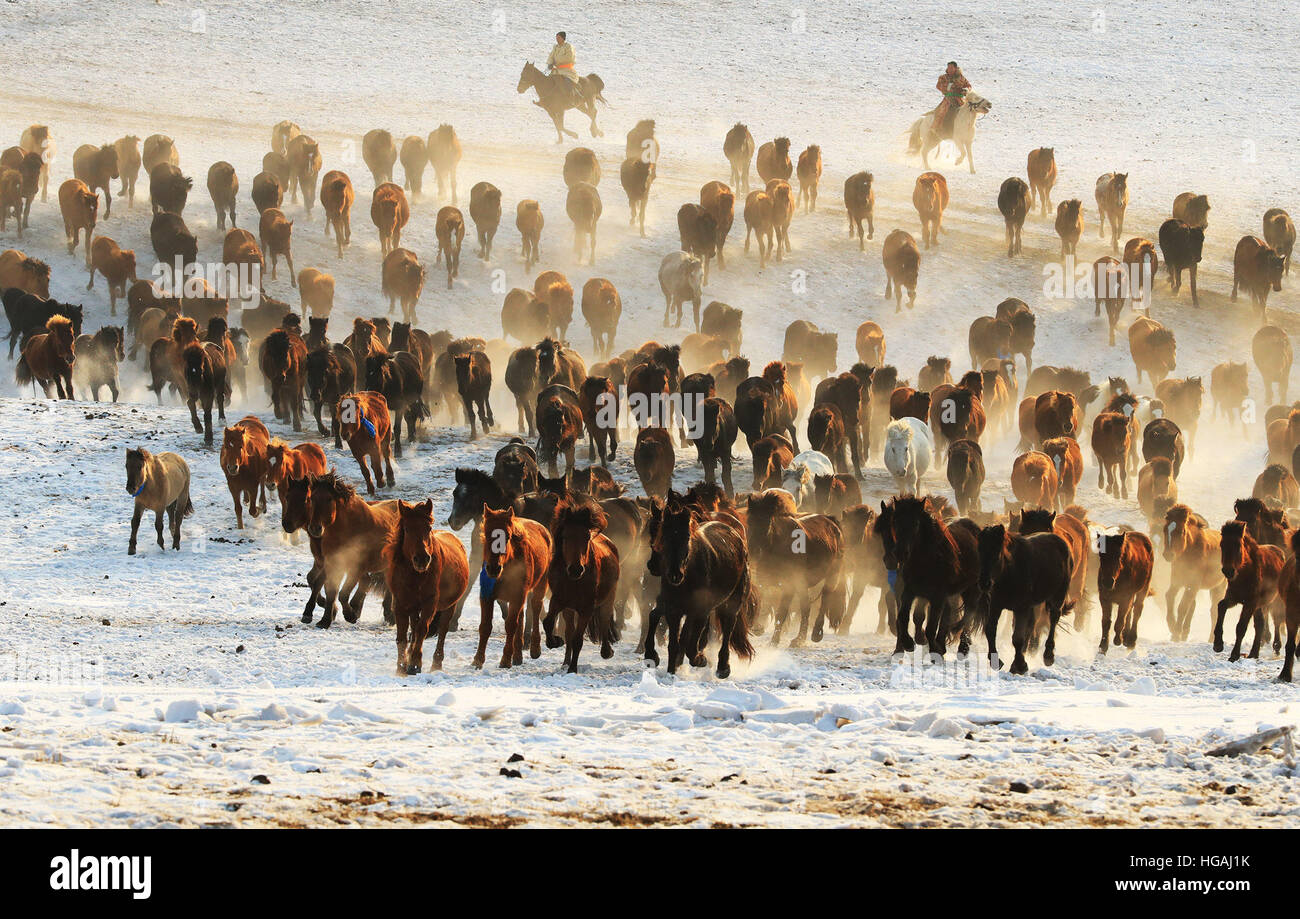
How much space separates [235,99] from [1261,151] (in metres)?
33.4

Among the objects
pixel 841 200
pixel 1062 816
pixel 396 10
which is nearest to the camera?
pixel 1062 816

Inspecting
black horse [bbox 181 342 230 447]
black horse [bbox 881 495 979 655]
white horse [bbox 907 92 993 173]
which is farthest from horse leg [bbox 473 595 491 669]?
white horse [bbox 907 92 993 173]

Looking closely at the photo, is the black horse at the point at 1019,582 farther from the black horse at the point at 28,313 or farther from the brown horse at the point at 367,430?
the black horse at the point at 28,313

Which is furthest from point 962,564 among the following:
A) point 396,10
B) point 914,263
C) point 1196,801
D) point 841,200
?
point 396,10

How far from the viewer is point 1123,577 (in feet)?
52.6

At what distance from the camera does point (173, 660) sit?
13.0 m

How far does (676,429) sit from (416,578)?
13452 millimetres

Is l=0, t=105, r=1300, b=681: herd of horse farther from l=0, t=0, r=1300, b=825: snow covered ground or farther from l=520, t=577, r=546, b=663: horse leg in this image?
l=0, t=0, r=1300, b=825: snow covered ground

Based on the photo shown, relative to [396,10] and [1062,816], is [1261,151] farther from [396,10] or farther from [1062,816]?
[1062,816]

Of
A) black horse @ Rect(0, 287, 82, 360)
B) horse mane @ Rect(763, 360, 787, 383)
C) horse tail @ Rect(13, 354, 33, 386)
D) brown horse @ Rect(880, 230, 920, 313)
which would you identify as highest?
brown horse @ Rect(880, 230, 920, 313)

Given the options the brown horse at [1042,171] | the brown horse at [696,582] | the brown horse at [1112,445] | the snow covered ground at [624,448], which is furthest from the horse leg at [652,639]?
the brown horse at [1042,171]

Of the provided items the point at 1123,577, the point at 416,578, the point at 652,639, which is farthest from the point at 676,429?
the point at 416,578

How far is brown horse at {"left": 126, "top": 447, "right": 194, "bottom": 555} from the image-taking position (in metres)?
17.5

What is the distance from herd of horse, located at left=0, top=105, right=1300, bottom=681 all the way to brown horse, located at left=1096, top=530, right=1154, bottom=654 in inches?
1.8
